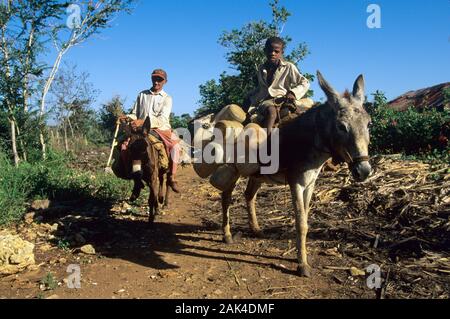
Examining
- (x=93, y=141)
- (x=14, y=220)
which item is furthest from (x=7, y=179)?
(x=93, y=141)

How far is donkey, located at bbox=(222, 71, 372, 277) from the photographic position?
144 inches

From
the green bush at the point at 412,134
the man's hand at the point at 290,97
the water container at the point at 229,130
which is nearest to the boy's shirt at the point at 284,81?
the man's hand at the point at 290,97

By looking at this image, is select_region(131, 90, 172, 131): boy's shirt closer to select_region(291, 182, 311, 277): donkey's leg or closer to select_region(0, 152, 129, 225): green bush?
select_region(0, 152, 129, 225): green bush

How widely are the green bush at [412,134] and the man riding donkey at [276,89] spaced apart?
19.1 feet

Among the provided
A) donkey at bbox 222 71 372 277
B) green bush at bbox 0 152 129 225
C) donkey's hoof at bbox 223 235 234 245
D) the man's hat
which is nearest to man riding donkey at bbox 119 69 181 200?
the man's hat

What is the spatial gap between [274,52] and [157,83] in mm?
2819

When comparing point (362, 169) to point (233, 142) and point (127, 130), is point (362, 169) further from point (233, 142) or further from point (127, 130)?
point (127, 130)

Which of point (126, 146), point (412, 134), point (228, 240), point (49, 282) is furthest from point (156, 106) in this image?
point (412, 134)

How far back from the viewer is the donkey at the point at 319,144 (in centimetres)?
367

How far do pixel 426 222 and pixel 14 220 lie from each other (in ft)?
21.4

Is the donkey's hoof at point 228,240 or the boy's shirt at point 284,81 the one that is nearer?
the boy's shirt at point 284,81

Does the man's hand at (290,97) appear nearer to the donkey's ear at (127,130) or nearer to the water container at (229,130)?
the water container at (229,130)

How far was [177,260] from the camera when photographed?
193 inches

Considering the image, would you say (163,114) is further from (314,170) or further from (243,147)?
(314,170)
